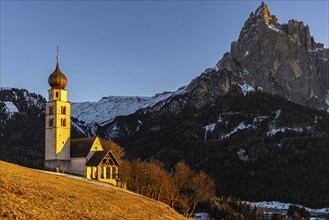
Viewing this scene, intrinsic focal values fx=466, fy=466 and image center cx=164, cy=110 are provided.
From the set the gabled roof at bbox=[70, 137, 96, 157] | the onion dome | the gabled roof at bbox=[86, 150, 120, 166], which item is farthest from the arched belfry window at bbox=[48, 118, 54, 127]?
the gabled roof at bbox=[86, 150, 120, 166]

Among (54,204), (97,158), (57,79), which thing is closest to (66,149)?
(97,158)

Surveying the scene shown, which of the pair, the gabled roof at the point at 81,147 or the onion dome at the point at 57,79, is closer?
the gabled roof at the point at 81,147

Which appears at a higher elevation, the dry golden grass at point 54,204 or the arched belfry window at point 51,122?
the arched belfry window at point 51,122

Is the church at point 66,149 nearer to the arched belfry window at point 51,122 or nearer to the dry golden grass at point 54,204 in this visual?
the arched belfry window at point 51,122

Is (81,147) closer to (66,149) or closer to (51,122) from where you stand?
(66,149)

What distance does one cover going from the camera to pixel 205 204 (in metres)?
194

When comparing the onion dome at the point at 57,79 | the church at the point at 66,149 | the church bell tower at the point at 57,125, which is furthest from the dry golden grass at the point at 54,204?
the onion dome at the point at 57,79

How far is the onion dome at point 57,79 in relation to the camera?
3782 inches

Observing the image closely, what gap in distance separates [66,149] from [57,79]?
14.6 metres

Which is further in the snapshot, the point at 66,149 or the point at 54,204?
the point at 66,149

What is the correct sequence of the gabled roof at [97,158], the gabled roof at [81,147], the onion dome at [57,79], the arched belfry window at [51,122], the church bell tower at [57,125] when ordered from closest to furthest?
the gabled roof at [97,158] → the gabled roof at [81,147] → the church bell tower at [57,125] → the arched belfry window at [51,122] → the onion dome at [57,79]

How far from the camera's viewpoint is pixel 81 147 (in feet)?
308

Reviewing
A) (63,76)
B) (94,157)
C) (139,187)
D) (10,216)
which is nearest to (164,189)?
(139,187)

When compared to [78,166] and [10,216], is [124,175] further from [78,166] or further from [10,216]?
[10,216]
